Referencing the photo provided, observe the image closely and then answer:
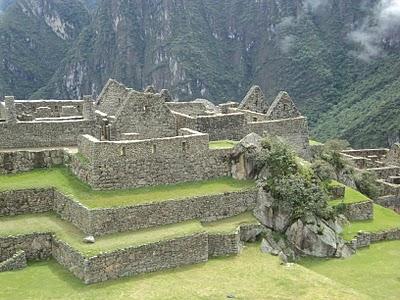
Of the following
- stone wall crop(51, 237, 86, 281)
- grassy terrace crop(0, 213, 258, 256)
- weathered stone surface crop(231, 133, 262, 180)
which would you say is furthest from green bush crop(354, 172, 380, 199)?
stone wall crop(51, 237, 86, 281)

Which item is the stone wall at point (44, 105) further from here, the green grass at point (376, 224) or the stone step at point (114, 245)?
the green grass at point (376, 224)

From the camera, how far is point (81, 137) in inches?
886

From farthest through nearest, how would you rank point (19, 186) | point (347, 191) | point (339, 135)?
point (339, 135) → point (347, 191) → point (19, 186)

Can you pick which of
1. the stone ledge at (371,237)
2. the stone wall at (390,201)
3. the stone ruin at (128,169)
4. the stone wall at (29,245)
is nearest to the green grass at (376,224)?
the stone ledge at (371,237)

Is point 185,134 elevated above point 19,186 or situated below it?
above

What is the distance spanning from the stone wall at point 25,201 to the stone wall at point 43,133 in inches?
155

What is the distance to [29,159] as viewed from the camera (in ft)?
75.3

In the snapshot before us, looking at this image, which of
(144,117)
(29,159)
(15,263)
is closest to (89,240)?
(15,263)

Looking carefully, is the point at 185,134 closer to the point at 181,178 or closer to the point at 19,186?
the point at 181,178

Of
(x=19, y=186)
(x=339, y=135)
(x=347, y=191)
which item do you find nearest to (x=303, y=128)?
(x=347, y=191)

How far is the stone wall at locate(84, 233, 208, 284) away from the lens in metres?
18.1

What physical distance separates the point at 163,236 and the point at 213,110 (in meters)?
13.3

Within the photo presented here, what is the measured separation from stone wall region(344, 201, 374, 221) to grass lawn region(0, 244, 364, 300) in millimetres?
7753

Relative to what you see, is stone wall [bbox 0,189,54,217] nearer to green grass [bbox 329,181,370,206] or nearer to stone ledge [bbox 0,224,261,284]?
stone ledge [bbox 0,224,261,284]
